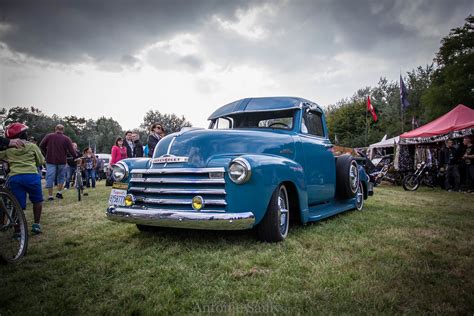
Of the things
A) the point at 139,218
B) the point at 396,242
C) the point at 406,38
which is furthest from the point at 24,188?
the point at 406,38

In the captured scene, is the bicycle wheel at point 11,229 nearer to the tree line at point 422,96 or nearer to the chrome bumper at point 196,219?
the chrome bumper at point 196,219

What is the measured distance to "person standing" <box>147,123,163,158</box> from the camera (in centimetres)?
702

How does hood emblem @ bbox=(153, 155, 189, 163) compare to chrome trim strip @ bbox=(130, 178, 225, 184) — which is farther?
hood emblem @ bbox=(153, 155, 189, 163)

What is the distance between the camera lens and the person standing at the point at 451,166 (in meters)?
10.5

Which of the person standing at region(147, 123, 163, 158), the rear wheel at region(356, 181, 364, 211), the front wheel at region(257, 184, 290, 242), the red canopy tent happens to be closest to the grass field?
the front wheel at region(257, 184, 290, 242)

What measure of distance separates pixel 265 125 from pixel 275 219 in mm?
1714

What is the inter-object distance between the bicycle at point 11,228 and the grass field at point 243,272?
0.13m

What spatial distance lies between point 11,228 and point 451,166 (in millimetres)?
12588

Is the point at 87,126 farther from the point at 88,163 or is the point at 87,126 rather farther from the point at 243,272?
the point at 243,272

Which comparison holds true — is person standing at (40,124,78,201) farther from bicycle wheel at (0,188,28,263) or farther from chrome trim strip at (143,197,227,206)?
chrome trim strip at (143,197,227,206)

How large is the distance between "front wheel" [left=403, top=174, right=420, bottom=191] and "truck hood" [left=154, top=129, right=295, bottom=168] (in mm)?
8968

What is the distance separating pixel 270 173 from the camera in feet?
10.5

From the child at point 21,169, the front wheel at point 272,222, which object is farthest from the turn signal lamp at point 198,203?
the child at point 21,169

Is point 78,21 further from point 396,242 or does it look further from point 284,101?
point 396,242
